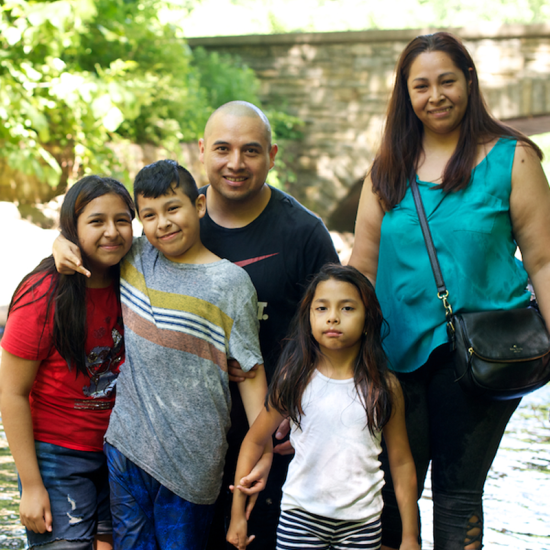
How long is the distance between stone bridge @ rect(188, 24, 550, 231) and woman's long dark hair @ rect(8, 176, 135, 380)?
26.9ft

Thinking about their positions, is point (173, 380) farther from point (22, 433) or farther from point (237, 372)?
point (22, 433)

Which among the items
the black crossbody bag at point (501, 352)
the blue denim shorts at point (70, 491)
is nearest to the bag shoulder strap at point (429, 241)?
the black crossbody bag at point (501, 352)

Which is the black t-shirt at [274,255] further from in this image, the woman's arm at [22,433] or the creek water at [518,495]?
the creek water at [518,495]

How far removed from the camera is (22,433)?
1.85 m

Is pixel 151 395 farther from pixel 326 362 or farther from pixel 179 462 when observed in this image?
pixel 326 362

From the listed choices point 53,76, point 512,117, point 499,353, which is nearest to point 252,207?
point 499,353

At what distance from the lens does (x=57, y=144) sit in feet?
21.7

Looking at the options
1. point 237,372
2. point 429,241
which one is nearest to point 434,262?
point 429,241

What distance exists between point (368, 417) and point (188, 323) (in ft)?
1.87

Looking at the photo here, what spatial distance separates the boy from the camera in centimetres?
185

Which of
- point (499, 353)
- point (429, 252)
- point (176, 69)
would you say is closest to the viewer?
point (499, 353)

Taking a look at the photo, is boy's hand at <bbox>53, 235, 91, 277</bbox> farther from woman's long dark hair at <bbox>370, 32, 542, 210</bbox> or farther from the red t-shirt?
woman's long dark hair at <bbox>370, 32, 542, 210</bbox>

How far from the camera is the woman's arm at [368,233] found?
6.72ft

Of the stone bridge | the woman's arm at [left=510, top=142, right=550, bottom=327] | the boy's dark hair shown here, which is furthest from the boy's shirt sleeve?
the stone bridge
